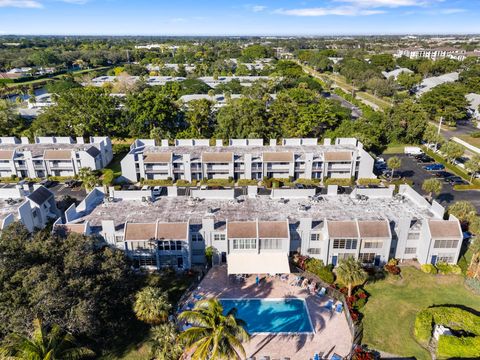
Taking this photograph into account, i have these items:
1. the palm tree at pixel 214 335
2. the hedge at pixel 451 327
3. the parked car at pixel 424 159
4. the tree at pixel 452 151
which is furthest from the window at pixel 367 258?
the parked car at pixel 424 159

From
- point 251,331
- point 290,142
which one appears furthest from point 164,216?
point 290,142

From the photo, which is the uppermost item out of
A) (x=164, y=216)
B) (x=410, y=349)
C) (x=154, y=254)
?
(x=164, y=216)

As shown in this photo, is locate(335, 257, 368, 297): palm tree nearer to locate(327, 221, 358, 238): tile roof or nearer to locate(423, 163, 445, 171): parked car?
locate(327, 221, 358, 238): tile roof

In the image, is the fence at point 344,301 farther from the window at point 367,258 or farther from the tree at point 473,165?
the tree at point 473,165

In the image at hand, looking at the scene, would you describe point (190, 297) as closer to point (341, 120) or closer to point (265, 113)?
point (265, 113)

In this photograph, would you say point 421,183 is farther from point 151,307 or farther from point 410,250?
point 151,307

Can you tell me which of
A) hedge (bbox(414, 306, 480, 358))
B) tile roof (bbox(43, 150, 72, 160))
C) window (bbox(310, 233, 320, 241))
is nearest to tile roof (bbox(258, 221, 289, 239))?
window (bbox(310, 233, 320, 241))
